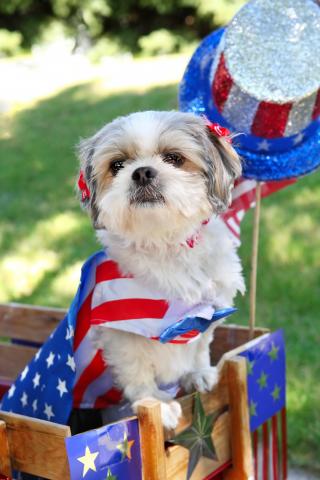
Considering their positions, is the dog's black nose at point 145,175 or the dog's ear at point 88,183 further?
the dog's ear at point 88,183

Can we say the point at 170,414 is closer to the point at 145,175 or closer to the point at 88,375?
the point at 88,375

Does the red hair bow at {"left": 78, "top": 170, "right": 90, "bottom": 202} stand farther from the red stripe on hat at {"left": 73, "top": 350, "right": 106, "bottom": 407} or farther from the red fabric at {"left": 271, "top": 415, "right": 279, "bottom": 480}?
the red fabric at {"left": 271, "top": 415, "right": 279, "bottom": 480}

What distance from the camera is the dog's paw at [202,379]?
2.12m

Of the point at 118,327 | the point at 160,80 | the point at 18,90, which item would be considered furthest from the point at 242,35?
the point at 18,90

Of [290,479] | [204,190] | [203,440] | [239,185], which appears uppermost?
[204,190]

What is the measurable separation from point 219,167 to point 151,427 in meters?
0.75

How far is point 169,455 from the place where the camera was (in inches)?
72.9

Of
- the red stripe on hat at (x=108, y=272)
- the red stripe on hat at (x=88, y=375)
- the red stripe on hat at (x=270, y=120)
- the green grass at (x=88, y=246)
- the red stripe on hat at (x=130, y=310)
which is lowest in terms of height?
the green grass at (x=88, y=246)

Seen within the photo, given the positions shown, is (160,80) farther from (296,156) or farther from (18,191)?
(296,156)

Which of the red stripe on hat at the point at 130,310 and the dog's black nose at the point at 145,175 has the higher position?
the dog's black nose at the point at 145,175

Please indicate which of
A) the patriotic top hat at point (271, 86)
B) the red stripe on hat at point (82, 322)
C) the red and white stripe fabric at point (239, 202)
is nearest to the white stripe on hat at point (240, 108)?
the patriotic top hat at point (271, 86)

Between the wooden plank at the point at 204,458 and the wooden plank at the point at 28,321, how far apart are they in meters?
0.87

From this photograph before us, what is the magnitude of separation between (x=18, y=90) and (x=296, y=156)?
25.1 ft

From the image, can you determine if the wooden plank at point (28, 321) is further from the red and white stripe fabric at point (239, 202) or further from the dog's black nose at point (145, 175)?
the dog's black nose at point (145, 175)
